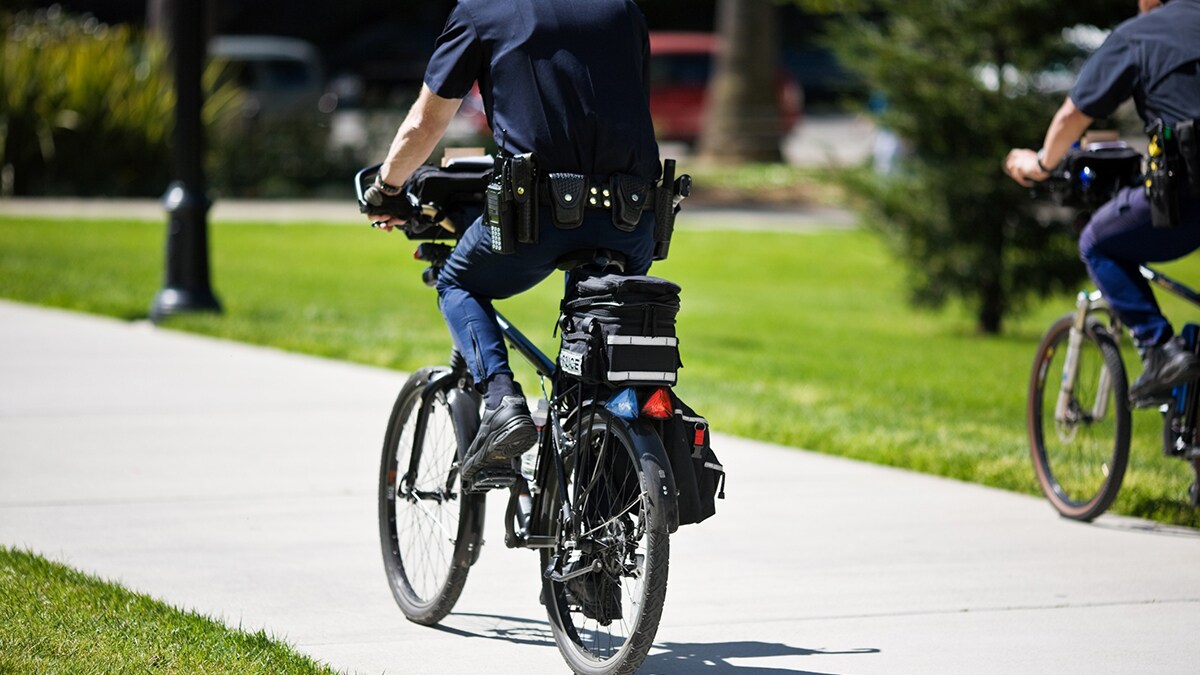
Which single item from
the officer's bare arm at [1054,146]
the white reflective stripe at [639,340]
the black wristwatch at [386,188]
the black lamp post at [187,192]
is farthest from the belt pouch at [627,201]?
the black lamp post at [187,192]

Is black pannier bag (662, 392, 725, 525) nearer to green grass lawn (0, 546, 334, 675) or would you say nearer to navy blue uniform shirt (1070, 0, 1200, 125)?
green grass lawn (0, 546, 334, 675)

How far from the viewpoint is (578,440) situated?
4516 mm

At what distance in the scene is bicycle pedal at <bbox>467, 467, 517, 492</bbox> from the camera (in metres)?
4.85

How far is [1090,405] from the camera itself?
695cm

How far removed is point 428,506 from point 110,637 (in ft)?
3.46

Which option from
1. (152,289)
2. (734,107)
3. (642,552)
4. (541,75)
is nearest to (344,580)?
(642,552)

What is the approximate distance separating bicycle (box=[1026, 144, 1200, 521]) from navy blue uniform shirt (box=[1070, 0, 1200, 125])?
289mm

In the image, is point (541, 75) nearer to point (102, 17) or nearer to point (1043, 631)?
point (1043, 631)

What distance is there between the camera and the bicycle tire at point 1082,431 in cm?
662

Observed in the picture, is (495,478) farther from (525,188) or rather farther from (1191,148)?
(1191,148)

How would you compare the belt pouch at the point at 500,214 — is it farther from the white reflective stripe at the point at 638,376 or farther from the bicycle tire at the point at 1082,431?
the bicycle tire at the point at 1082,431

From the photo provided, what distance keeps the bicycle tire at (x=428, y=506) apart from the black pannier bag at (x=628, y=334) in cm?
71

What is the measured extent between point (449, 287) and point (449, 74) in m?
0.64

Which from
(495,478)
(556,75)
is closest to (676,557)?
(495,478)
